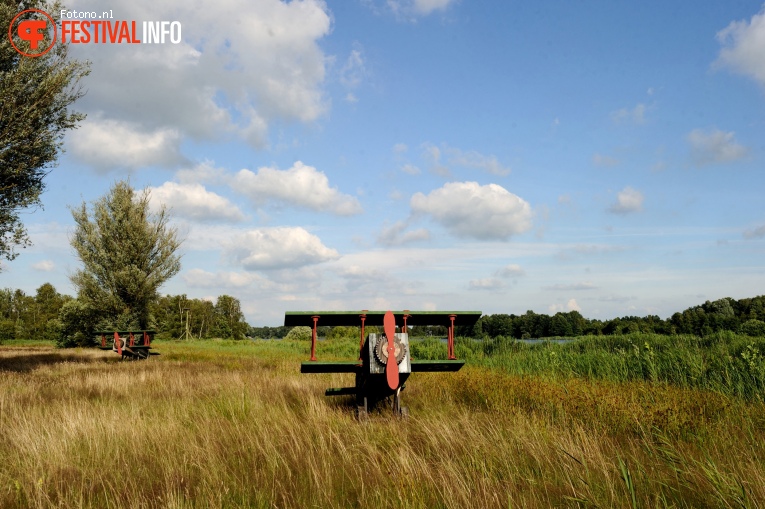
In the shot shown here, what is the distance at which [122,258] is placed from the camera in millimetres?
34000

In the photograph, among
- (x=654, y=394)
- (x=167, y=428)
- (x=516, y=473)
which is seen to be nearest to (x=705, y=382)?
(x=654, y=394)

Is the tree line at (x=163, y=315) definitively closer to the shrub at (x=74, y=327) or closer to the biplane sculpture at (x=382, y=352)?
the shrub at (x=74, y=327)

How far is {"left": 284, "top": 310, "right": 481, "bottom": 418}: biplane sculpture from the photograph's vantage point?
776 cm

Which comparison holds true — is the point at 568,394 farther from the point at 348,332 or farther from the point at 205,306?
the point at 205,306

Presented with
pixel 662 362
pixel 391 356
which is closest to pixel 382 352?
pixel 391 356

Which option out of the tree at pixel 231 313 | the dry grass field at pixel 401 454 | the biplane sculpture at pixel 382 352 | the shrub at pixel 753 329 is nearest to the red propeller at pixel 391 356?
the biplane sculpture at pixel 382 352

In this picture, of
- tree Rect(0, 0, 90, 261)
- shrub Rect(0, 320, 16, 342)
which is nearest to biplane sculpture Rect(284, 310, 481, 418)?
tree Rect(0, 0, 90, 261)

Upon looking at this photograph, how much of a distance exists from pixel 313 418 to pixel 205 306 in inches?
4566

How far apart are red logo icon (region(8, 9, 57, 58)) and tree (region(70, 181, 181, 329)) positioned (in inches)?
778

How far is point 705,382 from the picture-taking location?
36.9 feet

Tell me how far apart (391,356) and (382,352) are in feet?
0.64

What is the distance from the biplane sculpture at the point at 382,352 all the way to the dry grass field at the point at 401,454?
455 millimetres

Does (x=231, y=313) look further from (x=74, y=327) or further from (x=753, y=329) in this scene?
(x=753, y=329)

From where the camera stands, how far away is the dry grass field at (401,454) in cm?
420
